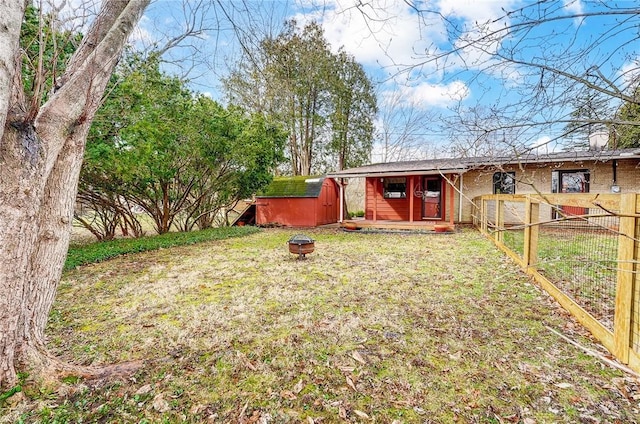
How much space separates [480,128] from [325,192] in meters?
12.1

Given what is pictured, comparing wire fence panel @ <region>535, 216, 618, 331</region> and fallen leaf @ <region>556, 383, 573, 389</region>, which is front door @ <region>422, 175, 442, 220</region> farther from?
fallen leaf @ <region>556, 383, 573, 389</region>

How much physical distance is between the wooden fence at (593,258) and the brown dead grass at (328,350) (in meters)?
0.25

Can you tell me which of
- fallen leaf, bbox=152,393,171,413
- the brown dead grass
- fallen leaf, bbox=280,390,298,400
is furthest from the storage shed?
fallen leaf, bbox=152,393,171,413

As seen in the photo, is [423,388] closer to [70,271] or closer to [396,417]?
[396,417]

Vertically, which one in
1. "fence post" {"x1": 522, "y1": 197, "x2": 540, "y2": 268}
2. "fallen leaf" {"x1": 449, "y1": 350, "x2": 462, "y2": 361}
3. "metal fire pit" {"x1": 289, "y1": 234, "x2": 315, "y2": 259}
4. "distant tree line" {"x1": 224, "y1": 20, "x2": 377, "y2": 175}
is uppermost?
"distant tree line" {"x1": 224, "y1": 20, "x2": 377, "y2": 175}

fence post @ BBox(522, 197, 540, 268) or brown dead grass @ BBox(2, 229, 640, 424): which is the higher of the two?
fence post @ BBox(522, 197, 540, 268)

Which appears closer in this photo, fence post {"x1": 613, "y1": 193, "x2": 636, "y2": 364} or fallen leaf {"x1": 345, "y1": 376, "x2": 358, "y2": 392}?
fallen leaf {"x1": 345, "y1": 376, "x2": 358, "y2": 392}

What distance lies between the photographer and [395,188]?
13.6m

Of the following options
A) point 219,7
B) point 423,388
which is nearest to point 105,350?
point 423,388

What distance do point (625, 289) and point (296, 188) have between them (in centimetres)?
1249

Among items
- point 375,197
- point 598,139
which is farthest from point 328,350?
point 375,197

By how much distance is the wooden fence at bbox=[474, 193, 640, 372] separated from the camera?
148 cm

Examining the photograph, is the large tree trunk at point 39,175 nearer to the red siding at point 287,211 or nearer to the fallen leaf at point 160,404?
the fallen leaf at point 160,404

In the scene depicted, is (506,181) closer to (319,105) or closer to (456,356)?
(456,356)
